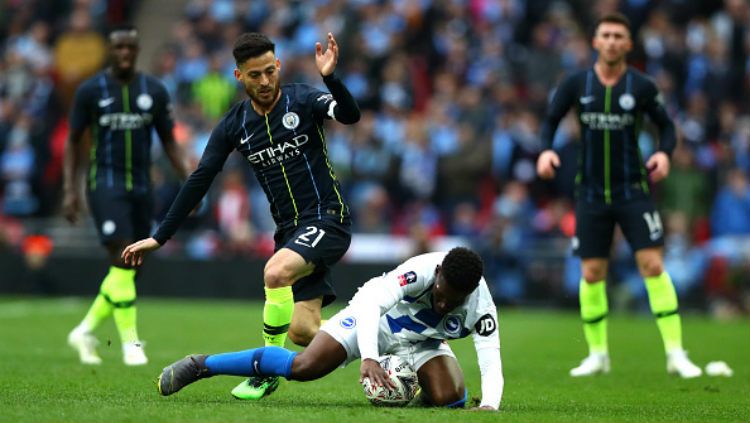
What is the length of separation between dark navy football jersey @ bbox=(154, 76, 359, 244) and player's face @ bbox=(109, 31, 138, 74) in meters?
2.91

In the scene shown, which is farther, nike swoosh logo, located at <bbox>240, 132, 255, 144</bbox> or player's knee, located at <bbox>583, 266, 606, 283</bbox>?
player's knee, located at <bbox>583, 266, 606, 283</bbox>

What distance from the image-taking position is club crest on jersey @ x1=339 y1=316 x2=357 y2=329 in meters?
8.42

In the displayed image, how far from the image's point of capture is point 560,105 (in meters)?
11.9

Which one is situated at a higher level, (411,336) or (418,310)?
(418,310)

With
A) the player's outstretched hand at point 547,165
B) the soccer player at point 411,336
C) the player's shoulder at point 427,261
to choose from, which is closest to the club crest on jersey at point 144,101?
the player's outstretched hand at point 547,165

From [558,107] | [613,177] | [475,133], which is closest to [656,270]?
[613,177]

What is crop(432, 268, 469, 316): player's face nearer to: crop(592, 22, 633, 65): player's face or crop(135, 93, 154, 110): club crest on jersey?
crop(592, 22, 633, 65): player's face

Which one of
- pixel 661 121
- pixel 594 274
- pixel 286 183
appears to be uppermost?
pixel 661 121

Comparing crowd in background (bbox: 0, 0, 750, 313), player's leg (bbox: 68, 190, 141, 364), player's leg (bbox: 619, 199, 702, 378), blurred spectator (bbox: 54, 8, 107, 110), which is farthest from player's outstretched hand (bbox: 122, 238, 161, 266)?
blurred spectator (bbox: 54, 8, 107, 110)

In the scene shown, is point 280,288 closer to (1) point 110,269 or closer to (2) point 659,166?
(1) point 110,269

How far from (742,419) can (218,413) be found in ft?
10.8

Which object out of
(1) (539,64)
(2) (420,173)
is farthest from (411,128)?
(1) (539,64)

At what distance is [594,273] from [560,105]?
153 cm

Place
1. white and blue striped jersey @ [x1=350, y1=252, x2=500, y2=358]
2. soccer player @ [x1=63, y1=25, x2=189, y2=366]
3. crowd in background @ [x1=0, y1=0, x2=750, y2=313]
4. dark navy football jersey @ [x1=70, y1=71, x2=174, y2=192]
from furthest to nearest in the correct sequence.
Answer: crowd in background @ [x1=0, y1=0, x2=750, y2=313] → dark navy football jersey @ [x1=70, y1=71, x2=174, y2=192] → soccer player @ [x1=63, y1=25, x2=189, y2=366] → white and blue striped jersey @ [x1=350, y1=252, x2=500, y2=358]
